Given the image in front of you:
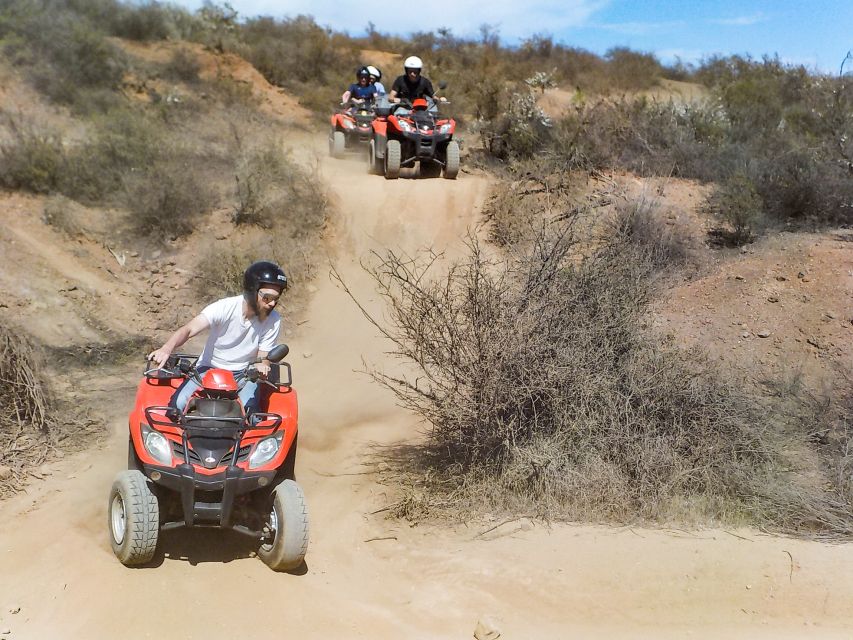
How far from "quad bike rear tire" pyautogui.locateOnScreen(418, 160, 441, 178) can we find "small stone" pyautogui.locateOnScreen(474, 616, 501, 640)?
928cm

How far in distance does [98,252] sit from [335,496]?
5.96 metres

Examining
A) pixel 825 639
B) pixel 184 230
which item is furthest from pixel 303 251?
pixel 825 639

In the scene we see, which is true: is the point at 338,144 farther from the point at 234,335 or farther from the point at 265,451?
the point at 265,451

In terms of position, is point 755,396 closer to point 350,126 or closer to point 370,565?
point 370,565

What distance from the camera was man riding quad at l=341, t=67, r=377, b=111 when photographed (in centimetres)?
1448

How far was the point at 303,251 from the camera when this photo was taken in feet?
34.7

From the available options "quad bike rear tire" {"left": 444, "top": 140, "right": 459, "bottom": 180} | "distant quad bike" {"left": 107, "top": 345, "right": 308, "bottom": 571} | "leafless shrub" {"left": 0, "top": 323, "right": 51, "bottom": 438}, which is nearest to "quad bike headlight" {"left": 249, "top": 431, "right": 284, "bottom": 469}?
"distant quad bike" {"left": 107, "top": 345, "right": 308, "bottom": 571}

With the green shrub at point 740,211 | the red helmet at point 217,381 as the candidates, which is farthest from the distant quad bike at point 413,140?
the red helmet at point 217,381

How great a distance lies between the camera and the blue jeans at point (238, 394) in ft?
16.3

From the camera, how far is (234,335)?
533cm

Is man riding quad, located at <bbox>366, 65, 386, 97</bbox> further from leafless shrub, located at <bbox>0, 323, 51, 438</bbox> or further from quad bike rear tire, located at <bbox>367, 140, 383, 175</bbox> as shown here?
leafless shrub, located at <bbox>0, 323, 51, 438</bbox>

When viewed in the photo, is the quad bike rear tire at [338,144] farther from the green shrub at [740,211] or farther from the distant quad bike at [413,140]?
the green shrub at [740,211]

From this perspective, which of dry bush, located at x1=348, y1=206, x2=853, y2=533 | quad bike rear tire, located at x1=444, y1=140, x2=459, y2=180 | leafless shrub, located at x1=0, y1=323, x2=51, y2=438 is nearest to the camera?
dry bush, located at x1=348, y1=206, x2=853, y2=533

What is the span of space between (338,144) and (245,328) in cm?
932
